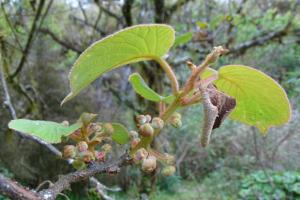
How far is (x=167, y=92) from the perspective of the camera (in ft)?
13.9

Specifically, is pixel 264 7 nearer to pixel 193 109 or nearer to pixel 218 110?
pixel 193 109

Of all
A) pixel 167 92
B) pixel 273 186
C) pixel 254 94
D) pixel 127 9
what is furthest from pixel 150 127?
pixel 167 92

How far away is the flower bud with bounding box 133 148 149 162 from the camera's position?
39 centimetres

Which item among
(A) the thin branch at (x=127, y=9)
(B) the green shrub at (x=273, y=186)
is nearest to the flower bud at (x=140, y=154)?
(A) the thin branch at (x=127, y=9)

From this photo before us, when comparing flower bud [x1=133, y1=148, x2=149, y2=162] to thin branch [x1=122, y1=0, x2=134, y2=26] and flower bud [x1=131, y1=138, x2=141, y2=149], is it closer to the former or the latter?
flower bud [x1=131, y1=138, x2=141, y2=149]

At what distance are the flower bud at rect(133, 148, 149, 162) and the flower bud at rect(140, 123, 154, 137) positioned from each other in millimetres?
17

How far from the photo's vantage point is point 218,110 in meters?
0.38

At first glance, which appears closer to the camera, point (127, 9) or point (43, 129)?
point (43, 129)

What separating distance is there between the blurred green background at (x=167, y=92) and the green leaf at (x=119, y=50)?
7.51 feet

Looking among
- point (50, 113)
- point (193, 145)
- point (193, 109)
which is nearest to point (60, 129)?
point (50, 113)

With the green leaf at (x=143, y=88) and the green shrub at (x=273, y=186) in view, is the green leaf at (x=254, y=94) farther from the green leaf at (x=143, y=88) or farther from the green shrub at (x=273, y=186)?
the green shrub at (x=273, y=186)

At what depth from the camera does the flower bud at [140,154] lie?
1.26 ft

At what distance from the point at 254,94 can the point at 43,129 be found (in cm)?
20

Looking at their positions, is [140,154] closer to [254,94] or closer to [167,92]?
[254,94]
